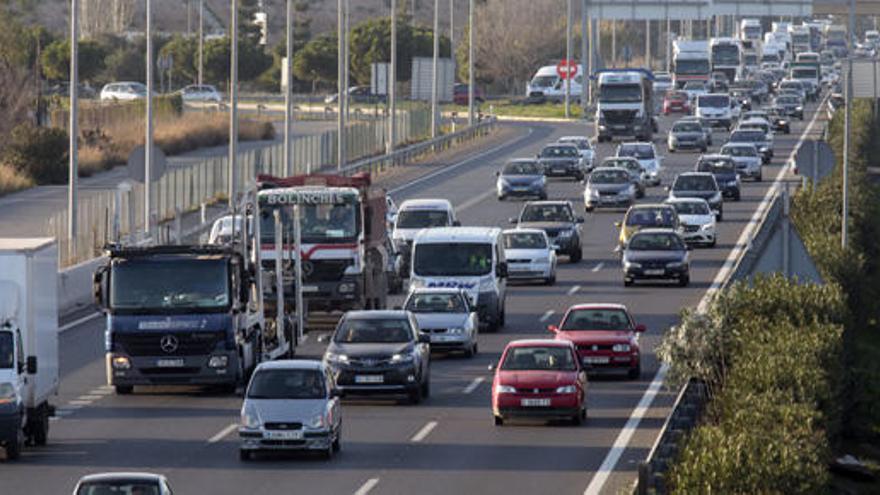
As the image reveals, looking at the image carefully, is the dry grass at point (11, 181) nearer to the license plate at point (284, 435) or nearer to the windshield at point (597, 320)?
the windshield at point (597, 320)

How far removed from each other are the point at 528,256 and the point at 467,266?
848cm

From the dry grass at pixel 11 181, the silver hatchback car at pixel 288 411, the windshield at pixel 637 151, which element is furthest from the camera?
the windshield at pixel 637 151

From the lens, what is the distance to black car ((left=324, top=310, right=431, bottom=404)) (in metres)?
35.6

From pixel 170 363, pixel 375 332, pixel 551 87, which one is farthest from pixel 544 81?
pixel 170 363

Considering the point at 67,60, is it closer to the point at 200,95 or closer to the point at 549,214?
the point at 200,95

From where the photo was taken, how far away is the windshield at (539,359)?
33.4m

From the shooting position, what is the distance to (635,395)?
37031 millimetres

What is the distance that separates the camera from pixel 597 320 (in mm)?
39125

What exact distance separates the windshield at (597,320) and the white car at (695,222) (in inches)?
888

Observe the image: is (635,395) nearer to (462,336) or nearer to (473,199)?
(462,336)

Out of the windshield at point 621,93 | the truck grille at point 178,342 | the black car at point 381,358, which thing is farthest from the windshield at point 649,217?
the windshield at point 621,93

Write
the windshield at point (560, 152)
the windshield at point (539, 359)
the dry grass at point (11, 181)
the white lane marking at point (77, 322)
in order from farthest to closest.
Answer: the windshield at point (560, 152) < the dry grass at point (11, 181) < the white lane marking at point (77, 322) < the windshield at point (539, 359)

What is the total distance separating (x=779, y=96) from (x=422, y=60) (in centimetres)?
2304

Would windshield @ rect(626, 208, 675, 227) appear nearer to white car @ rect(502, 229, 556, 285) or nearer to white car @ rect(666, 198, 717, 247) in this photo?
white car @ rect(666, 198, 717, 247)
